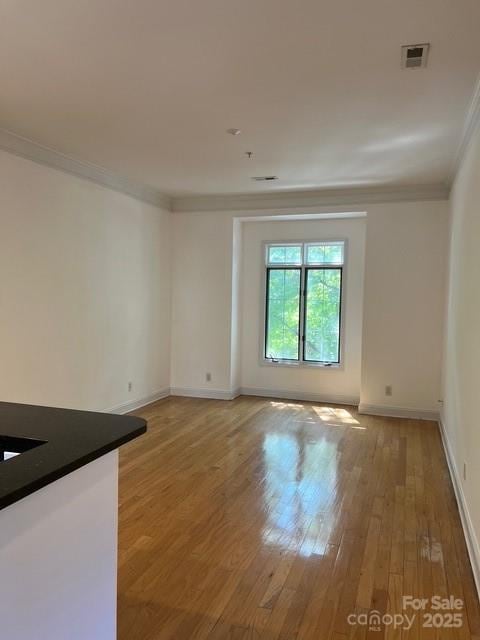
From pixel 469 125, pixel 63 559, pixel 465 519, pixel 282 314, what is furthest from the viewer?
pixel 282 314

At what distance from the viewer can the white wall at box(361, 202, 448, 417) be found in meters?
5.49

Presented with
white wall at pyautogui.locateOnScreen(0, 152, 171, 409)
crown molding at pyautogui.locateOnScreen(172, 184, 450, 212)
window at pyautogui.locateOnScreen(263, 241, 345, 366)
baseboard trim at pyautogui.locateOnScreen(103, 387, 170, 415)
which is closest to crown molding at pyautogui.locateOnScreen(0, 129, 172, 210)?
white wall at pyautogui.locateOnScreen(0, 152, 171, 409)

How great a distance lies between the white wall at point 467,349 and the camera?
2663mm

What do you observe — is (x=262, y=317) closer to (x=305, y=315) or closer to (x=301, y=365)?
(x=305, y=315)

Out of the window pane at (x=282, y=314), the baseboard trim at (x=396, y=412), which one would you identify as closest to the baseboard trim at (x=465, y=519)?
the baseboard trim at (x=396, y=412)

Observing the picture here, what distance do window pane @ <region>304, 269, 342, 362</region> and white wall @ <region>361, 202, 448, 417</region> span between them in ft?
1.96

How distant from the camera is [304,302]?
254 inches

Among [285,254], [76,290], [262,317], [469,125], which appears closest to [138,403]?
[76,290]

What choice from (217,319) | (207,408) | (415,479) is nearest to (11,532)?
(415,479)

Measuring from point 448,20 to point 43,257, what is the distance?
137 inches

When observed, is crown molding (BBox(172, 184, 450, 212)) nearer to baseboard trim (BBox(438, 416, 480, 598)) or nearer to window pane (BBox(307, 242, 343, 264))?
window pane (BBox(307, 242, 343, 264))

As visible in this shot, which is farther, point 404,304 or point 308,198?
point 308,198

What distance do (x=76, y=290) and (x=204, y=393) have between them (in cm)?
253

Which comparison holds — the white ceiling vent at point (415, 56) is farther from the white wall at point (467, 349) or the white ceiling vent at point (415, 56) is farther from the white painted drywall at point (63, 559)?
the white painted drywall at point (63, 559)
